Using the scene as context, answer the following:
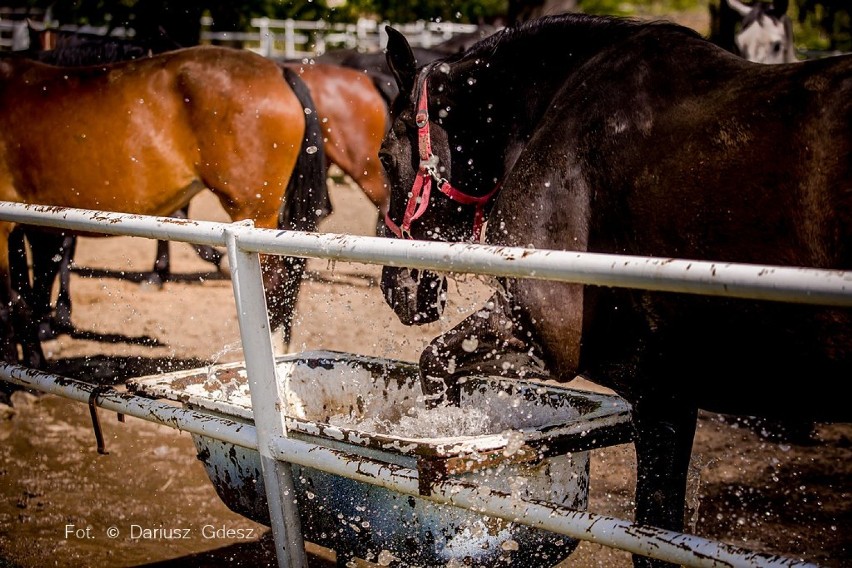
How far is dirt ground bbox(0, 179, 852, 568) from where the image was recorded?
297 centimetres

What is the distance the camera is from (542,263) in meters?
1.54

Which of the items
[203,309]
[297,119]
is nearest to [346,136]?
[297,119]

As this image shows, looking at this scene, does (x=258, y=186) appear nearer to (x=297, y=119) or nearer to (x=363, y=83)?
(x=297, y=119)

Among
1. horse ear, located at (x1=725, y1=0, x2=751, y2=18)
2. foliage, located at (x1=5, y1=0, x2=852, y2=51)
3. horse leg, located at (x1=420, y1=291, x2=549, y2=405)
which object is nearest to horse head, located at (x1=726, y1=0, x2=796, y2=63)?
horse ear, located at (x1=725, y1=0, x2=751, y2=18)

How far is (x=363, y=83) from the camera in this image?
550cm

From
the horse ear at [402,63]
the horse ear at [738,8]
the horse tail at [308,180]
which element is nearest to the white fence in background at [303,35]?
the horse ear at [738,8]

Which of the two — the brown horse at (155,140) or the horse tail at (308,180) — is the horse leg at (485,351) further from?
the horse tail at (308,180)

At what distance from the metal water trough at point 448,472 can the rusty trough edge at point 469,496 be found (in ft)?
0.12

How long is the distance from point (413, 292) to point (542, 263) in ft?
3.78

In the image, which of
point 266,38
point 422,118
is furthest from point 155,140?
point 266,38

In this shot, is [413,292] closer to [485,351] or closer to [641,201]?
[485,351]

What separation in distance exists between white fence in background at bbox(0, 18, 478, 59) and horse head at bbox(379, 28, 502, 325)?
8.75 metres

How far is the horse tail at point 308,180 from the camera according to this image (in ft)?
16.1

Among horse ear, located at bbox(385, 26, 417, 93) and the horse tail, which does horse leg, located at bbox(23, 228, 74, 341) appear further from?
horse ear, located at bbox(385, 26, 417, 93)
